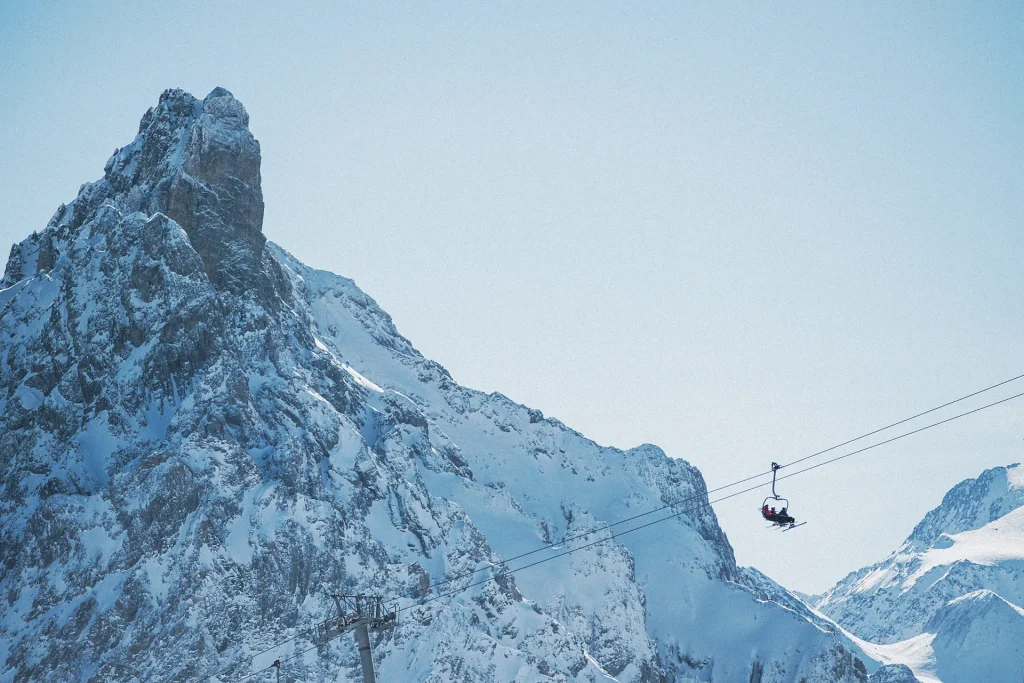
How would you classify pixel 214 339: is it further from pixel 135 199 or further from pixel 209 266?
pixel 135 199

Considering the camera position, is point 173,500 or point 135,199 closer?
point 173,500

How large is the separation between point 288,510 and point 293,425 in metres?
16.2

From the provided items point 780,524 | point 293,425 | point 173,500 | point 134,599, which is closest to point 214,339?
point 293,425

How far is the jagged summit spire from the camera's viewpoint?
7490 inches

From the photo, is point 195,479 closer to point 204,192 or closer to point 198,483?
point 198,483

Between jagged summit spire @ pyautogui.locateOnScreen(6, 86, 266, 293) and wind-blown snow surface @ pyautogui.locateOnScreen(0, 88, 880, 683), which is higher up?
jagged summit spire @ pyautogui.locateOnScreen(6, 86, 266, 293)

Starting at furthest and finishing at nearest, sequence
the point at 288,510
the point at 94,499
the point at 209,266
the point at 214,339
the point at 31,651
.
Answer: the point at 209,266 → the point at 214,339 → the point at 288,510 → the point at 94,499 → the point at 31,651

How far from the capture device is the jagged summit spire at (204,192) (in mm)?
190250

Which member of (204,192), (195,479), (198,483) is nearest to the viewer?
(198,483)

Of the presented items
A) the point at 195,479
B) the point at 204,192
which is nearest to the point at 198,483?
the point at 195,479

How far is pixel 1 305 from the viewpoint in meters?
187

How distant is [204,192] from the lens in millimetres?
192375

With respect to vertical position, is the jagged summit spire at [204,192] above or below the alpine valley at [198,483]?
above

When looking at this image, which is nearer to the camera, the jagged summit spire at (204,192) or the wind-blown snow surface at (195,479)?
the wind-blown snow surface at (195,479)
